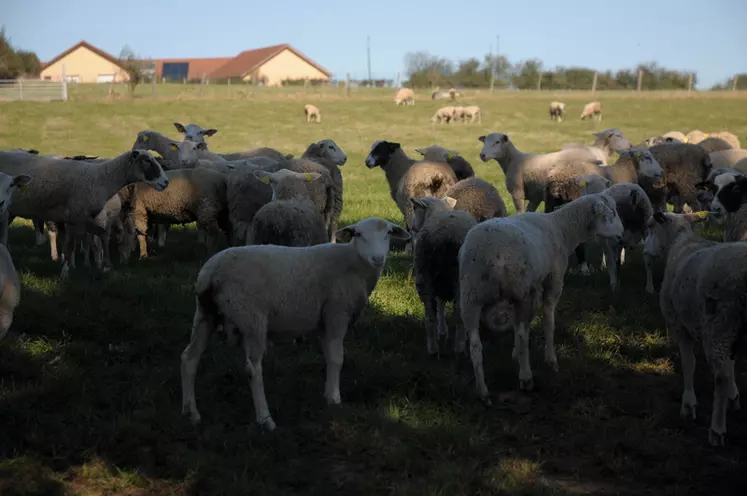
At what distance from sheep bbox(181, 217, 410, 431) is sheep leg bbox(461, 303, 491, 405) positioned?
0.79m

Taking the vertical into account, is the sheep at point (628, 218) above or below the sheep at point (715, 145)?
below

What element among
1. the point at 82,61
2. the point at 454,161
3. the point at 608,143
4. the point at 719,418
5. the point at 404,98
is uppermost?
the point at 82,61

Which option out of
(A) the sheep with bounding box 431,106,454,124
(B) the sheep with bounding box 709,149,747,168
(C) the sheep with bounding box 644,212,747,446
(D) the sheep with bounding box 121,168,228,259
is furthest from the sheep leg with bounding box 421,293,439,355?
(A) the sheep with bounding box 431,106,454,124

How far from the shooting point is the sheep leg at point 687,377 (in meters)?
5.93

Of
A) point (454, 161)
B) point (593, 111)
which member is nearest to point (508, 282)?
point (454, 161)

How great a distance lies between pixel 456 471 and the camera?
486 centimetres

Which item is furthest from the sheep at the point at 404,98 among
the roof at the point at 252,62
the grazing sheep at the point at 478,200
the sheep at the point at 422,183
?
the roof at the point at 252,62

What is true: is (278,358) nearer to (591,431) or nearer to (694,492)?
(591,431)

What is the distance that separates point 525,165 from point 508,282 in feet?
28.2

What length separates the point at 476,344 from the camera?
6223mm

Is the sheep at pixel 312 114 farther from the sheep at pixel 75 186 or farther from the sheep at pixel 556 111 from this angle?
the sheep at pixel 75 186

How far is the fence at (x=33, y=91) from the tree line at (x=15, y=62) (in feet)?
37.3

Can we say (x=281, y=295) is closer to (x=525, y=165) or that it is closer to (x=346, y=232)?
(x=346, y=232)

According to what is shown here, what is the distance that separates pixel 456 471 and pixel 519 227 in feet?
8.11
